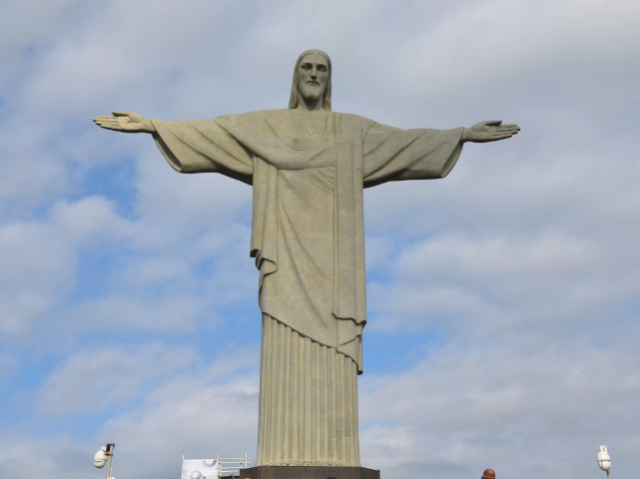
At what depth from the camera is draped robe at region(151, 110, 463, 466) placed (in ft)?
44.4

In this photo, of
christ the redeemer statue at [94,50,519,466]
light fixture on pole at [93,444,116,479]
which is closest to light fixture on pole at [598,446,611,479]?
christ the redeemer statue at [94,50,519,466]

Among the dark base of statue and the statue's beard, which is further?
the statue's beard

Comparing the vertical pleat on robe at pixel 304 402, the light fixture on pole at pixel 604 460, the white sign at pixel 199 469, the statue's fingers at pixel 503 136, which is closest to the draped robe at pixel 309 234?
the vertical pleat on robe at pixel 304 402

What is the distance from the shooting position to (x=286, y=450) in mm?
13234

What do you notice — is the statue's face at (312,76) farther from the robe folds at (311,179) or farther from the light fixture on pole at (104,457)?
the light fixture on pole at (104,457)

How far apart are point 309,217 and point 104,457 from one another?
895 cm

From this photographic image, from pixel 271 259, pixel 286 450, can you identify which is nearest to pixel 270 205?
pixel 271 259

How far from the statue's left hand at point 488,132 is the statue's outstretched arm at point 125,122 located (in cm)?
582

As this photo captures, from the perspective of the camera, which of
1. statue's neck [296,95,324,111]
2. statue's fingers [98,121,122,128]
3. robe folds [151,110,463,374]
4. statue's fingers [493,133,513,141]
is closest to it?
robe folds [151,110,463,374]

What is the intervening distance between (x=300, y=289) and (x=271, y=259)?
0.71 metres

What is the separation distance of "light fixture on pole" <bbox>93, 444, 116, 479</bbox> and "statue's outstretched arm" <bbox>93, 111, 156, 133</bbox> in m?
8.43

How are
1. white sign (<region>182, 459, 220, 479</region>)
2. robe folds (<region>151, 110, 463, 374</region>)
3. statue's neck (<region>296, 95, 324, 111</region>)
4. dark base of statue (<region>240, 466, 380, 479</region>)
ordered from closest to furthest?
1. dark base of statue (<region>240, 466, 380, 479</region>)
2. robe folds (<region>151, 110, 463, 374</region>)
3. statue's neck (<region>296, 95, 324, 111</region>)
4. white sign (<region>182, 459, 220, 479</region>)

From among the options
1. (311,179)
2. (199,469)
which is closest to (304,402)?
(311,179)

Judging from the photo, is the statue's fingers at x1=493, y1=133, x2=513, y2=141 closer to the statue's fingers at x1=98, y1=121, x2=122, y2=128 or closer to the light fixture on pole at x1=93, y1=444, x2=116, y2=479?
the statue's fingers at x1=98, y1=121, x2=122, y2=128
